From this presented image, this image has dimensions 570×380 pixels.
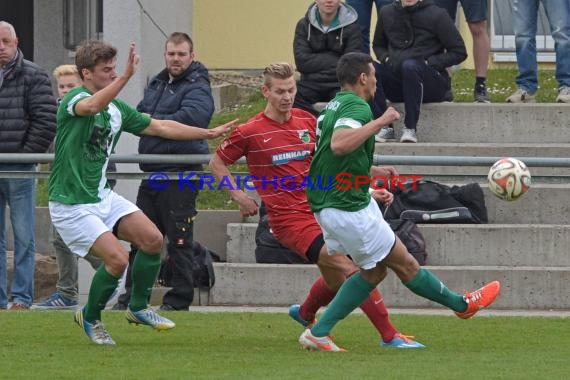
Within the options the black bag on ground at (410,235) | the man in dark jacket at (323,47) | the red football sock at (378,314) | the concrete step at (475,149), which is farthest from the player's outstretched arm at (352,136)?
the concrete step at (475,149)

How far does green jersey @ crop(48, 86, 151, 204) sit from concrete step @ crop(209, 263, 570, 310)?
281 centimetres

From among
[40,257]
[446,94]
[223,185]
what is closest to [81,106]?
[223,185]

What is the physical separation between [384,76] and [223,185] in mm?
3852

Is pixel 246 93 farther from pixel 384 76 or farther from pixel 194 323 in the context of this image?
pixel 194 323

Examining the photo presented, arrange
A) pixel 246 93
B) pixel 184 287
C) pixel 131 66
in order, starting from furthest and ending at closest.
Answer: pixel 246 93, pixel 184 287, pixel 131 66

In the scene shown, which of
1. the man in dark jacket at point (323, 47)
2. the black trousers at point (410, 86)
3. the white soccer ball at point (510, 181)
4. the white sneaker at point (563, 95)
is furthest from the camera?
the white sneaker at point (563, 95)

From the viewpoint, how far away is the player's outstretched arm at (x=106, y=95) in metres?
8.91

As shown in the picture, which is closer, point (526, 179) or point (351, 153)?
point (351, 153)

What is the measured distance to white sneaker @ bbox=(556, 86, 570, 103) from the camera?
45.9 feet

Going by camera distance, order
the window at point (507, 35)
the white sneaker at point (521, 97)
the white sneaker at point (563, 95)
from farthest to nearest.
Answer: the window at point (507, 35), the white sneaker at point (521, 97), the white sneaker at point (563, 95)

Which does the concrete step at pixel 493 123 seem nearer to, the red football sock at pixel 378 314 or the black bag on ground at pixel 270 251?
the black bag on ground at pixel 270 251

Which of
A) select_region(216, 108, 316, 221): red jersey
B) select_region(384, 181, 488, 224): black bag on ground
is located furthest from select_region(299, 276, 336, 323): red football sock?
select_region(384, 181, 488, 224): black bag on ground

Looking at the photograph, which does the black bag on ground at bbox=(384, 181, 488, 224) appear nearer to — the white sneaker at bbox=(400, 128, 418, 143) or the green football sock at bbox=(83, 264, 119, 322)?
the white sneaker at bbox=(400, 128, 418, 143)

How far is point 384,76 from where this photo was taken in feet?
43.9
